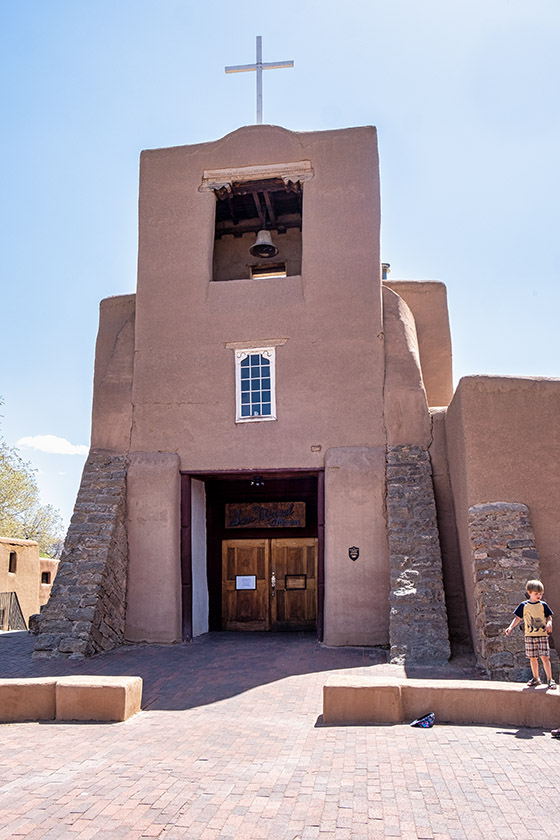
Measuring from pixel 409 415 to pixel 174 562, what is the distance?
206 inches

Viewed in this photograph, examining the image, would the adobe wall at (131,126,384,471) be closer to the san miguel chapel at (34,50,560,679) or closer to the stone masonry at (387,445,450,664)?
the san miguel chapel at (34,50,560,679)

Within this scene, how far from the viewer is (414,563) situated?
11.7 meters

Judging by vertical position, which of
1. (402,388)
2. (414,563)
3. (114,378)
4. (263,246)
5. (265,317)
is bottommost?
(414,563)

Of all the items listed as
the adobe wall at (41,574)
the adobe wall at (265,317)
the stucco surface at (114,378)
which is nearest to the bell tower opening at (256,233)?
the adobe wall at (265,317)

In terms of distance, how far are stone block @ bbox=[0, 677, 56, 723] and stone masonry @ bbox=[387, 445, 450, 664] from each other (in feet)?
16.9

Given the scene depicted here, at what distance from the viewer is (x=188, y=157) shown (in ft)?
49.4

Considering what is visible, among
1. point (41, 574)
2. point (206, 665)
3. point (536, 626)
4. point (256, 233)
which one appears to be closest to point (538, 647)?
point (536, 626)

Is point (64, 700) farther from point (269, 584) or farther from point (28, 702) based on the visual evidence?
point (269, 584)

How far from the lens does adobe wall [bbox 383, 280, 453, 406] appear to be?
49.9ft

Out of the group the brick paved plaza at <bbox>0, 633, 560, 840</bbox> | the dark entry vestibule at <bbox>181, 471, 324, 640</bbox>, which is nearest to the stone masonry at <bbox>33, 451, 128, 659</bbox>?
the dark entry vestibule at <bbox>181, 471, 324, 640</bbox>

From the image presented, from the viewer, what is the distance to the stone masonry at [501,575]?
954cm

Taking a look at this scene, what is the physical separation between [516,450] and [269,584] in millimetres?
7393

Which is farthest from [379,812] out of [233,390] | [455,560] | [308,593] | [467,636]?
[308,593]

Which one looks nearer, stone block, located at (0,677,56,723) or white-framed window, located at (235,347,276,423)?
stone block, located at (0,677,56,723)
